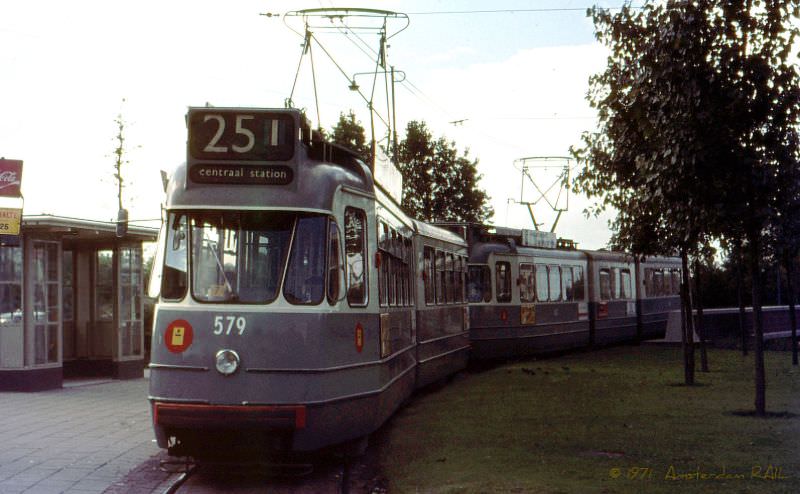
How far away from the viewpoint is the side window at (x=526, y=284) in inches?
1011

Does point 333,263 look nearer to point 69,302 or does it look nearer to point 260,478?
point 260,478

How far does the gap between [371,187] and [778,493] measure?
4.92 meters

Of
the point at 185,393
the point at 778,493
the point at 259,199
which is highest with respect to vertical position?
the point at 259,199

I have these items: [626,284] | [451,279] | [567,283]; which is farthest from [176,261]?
[626,284]

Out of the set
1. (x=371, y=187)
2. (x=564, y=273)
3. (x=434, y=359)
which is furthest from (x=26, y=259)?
(x=564, y=273)

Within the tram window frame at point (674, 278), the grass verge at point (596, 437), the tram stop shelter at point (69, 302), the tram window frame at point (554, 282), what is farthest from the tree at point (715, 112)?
the tram window frame at point (674, 278)

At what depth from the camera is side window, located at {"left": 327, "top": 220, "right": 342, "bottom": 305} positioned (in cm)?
965

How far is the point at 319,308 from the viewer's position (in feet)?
A: 31.1

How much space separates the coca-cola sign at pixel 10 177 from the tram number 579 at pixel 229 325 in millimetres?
10865

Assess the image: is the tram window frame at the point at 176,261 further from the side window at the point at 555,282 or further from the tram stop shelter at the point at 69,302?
the side window at the point at 555,282

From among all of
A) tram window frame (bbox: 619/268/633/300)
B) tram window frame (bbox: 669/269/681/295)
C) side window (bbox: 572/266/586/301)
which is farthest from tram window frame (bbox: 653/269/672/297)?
side window (bbox: 572/266/586/301)

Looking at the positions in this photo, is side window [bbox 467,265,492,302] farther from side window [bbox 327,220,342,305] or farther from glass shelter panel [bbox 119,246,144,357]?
side window [bbox 327,220,342,305]

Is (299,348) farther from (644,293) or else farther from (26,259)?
(644,293)

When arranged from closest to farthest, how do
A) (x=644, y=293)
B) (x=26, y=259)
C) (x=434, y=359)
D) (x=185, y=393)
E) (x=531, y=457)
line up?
(x=185, y=393)
(x=531, y=457)
(x=434, y=359)
(x=26, y=259)
(x=644, y=293)
